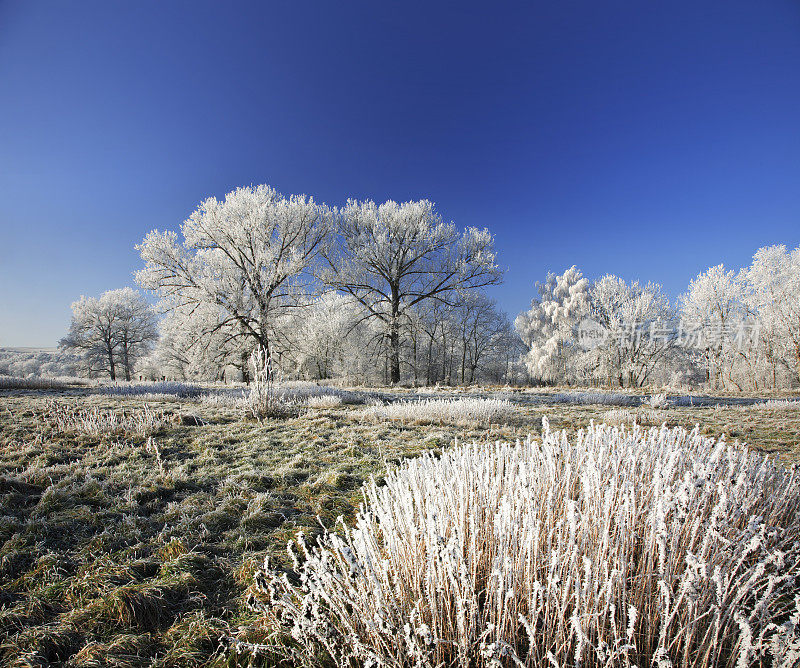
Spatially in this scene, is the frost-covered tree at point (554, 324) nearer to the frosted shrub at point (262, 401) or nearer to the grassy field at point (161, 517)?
the grassy field at point (161, 517)

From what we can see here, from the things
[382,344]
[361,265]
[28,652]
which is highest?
[361,265]

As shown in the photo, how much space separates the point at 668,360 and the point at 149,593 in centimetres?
3712

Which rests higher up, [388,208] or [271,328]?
[388,208]

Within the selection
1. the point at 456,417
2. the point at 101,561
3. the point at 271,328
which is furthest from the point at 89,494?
the point at 271,328

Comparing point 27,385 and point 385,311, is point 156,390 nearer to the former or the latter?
point 27,385

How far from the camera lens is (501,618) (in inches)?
57.1

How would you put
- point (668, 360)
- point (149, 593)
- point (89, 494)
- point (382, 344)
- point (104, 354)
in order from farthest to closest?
1. point (104, 354)
2. point (668, 360)
3. point (382, 344)
4. point (89, 494)
5. point (149, 593)

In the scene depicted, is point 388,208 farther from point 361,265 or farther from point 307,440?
point 307,440

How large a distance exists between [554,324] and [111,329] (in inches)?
1816

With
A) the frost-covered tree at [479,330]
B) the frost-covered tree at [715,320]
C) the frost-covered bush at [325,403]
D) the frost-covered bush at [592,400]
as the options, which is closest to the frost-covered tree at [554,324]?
the frost-covered tree at [479,330]

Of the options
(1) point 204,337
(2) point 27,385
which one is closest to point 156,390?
(2) point 27,385

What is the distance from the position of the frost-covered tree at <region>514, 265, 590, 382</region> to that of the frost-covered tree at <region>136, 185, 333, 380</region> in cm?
2431

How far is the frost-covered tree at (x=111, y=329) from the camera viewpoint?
34812 mm

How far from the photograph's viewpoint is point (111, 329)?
118 ft
